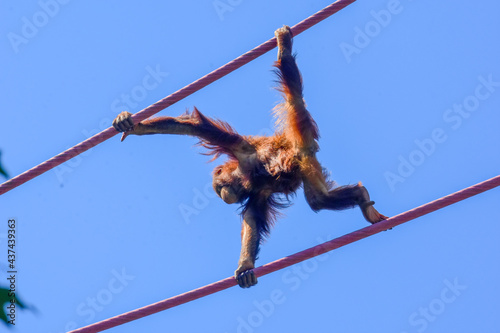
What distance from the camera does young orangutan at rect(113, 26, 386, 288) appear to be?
6.59m

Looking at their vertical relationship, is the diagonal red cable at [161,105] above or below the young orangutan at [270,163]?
above

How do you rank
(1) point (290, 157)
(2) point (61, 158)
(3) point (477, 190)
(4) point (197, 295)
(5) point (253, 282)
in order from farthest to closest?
1. (1) point (290, 157)
2. (5) point (253, 282)
3. (2) point (61, 158)
4. (4) point (197, 295)
5. (3) point (477, 190)

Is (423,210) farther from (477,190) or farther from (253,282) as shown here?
(253,282)

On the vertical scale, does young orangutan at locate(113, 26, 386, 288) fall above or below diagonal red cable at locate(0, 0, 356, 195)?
below

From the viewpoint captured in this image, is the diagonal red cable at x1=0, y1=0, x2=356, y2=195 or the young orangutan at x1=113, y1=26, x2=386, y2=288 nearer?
the diagonal red cable at x1=0, y1=0, x2=356, y2=195

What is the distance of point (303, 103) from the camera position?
22.5ft

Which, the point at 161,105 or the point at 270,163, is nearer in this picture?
the point at 161,105

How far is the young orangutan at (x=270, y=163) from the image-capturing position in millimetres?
6590

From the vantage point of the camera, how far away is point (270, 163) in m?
6.83

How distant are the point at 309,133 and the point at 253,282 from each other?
4.29ft

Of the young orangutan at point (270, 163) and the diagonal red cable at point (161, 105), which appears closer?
the diagonal red cable at point (161, 105)

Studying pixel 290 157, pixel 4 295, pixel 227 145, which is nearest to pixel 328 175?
pixel 290 157

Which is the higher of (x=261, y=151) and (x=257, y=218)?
(x=261, y=151)

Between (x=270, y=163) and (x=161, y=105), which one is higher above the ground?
(x=161, y=105)
